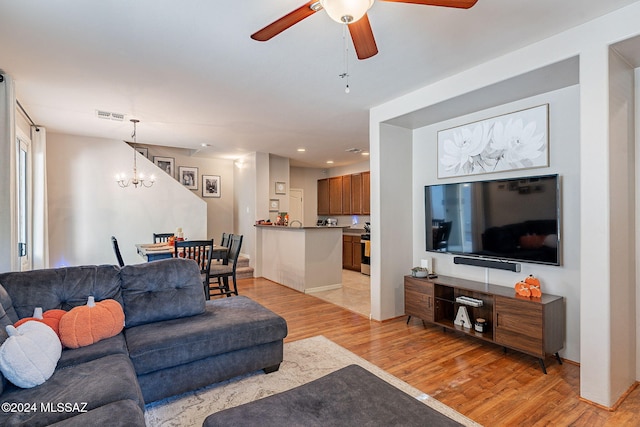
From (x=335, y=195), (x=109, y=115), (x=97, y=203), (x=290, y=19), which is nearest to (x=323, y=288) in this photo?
(x=335, y=195)

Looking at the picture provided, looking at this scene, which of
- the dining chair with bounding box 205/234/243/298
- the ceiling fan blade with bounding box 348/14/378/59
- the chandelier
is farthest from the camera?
the chandelier

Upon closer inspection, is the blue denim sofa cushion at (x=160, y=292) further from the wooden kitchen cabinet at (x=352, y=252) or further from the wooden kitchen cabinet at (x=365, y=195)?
the wooden kitchen cabinet at (x=365, y=195)

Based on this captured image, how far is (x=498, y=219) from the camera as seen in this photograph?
3.22 metres

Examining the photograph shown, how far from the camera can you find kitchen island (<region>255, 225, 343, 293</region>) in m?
5.53

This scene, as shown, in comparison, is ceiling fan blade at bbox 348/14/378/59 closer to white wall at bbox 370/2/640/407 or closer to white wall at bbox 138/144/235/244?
white wall at bbox 370/2/640/407

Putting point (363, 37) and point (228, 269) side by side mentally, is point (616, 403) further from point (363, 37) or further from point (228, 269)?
point (228, 269)

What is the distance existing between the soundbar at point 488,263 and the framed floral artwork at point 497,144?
95 centimetres

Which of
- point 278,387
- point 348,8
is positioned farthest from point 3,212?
point 348,8

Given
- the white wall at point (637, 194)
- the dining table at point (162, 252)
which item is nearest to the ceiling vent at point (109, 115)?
the dining table at point (162, 252)

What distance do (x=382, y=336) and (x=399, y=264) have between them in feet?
3.28

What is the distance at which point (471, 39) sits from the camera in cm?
249

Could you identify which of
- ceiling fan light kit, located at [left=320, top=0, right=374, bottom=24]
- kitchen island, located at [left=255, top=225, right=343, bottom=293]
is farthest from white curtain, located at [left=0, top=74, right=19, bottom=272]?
kitchen island, located at [left=255, top=225, right=343, bottom=293]

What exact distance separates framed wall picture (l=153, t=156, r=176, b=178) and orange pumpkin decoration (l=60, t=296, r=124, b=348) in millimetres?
5337

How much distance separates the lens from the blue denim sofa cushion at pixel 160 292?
2.52m
